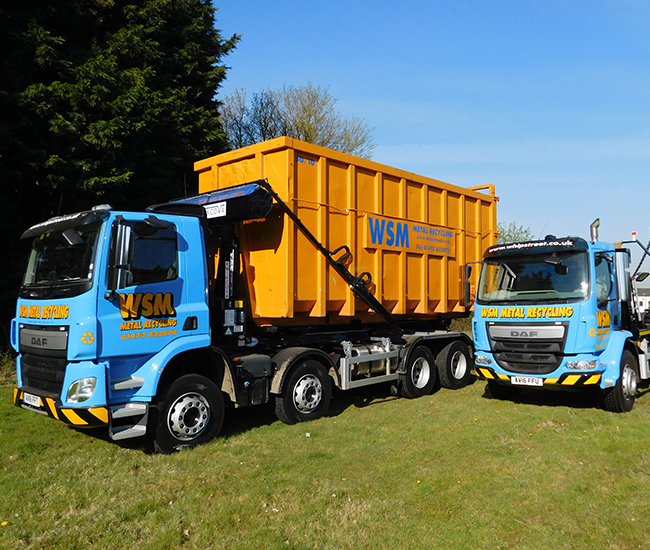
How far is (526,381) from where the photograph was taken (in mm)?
7809

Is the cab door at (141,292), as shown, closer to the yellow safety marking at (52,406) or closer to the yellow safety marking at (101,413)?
the yellow safety marking at (101,413)

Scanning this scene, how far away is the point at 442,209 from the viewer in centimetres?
995

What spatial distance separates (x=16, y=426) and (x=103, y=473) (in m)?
2.26

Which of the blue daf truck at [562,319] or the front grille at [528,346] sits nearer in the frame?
the blue daf truck at [562,319]

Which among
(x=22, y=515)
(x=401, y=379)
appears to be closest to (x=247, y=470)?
(x=22, y=515)

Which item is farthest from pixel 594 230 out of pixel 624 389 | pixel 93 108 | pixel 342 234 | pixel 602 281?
pixel 93 108

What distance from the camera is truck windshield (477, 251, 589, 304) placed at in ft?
25.2

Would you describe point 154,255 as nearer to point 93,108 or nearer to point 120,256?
point 120,256

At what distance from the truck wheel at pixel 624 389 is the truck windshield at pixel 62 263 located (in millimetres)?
7071

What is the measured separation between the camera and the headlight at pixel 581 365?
24.2ft

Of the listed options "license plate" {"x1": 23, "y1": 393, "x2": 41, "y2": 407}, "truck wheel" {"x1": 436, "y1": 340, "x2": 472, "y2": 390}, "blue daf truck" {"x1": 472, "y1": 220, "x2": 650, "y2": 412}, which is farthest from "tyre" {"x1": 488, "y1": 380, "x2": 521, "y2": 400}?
"license plate" {"x1": 23, "y1": 393, "x2": 41, "y2": 407}

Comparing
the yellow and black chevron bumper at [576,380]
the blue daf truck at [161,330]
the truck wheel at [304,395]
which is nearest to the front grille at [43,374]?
the blue daf truck at [161,330]

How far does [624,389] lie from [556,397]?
4.27 ft

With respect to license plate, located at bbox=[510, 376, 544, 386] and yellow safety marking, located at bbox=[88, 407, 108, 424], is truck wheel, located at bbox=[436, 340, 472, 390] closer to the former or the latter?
license plate, located at bbox=[510, 376, 544, 386]
